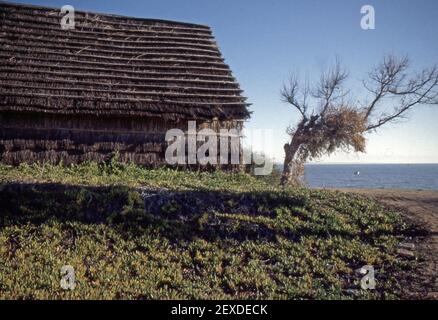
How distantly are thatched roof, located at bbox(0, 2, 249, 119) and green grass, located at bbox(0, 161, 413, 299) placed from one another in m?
3.30

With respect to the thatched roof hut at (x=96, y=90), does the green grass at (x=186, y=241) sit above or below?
below

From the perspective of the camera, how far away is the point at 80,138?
39.4 feet

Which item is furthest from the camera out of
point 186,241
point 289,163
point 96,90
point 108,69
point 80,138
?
point 289,163

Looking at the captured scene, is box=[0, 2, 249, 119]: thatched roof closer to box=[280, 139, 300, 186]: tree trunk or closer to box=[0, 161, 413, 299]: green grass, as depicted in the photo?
box=[0, 161, 413, 299]: green grass

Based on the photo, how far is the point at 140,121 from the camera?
12.5m

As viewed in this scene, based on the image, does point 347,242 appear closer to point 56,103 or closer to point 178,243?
point 178,243

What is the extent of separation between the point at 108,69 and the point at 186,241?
357 inches

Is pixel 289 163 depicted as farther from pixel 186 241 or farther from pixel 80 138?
pixel 186 241

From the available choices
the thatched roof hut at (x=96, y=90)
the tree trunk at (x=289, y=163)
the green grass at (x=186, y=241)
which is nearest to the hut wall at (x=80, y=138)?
the thatched roof hut at (x=96, y=90)

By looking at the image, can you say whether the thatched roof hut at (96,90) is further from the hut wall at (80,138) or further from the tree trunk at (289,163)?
the tree trunk at (289,163)

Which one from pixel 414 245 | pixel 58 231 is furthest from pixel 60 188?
pixel 414 245

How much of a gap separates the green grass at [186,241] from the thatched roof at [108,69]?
10.8 feet

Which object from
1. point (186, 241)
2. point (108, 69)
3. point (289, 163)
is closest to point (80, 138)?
point (108, 69)

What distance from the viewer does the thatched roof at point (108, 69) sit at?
11695mm
